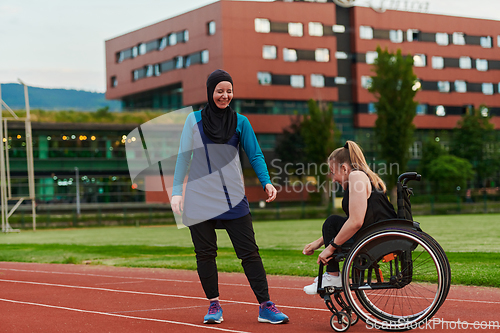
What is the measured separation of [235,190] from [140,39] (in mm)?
62479

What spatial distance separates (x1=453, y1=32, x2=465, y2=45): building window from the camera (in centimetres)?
6660

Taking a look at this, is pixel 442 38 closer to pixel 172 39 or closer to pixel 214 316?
pixel 172 39

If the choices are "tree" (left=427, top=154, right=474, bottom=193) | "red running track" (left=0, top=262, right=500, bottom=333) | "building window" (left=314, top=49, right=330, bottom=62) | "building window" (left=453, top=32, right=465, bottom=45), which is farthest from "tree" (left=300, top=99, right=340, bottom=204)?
"red running track" (left=0, top=262, right=500, bottom=333)

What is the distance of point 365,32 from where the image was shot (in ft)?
205

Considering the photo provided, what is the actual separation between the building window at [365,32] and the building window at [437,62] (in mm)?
8033

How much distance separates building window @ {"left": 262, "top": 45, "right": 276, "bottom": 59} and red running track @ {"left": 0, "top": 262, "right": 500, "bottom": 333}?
49712 mm

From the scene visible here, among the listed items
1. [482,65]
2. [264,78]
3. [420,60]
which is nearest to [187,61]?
[264,78]

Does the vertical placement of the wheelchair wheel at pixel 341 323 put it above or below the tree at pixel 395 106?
below

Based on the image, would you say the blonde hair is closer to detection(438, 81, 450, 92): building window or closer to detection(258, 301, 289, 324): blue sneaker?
detection(258, 301, 289, 324): blue sneaker

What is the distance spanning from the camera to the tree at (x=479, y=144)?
193ft

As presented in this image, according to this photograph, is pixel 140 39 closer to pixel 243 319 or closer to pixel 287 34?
pixel 287 34

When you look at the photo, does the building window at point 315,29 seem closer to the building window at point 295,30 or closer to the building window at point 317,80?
the building window at point 295,30

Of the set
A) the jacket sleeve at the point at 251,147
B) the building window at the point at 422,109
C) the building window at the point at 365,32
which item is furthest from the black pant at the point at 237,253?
the building window at the point at 422,109

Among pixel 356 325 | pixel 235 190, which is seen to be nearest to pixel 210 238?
pixel 235 190
